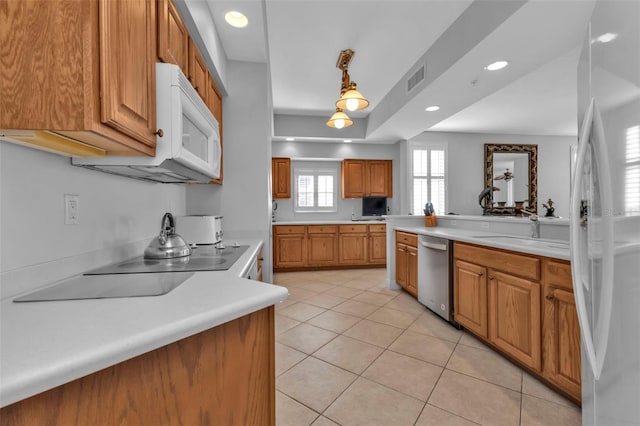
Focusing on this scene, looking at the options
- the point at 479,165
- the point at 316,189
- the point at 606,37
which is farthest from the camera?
the point at 316,189

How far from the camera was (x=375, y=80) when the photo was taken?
354cm

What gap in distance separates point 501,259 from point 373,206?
3.66m

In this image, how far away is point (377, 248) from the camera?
5.09m

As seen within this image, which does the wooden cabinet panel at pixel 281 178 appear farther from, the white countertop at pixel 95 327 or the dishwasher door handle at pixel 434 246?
the white countertop at pixel 95 327

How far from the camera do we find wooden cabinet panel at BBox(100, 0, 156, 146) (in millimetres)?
798

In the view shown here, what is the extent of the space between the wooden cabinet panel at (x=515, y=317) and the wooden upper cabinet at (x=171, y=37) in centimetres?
247

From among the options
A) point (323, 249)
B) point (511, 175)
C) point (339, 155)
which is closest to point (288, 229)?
point (323, 249)

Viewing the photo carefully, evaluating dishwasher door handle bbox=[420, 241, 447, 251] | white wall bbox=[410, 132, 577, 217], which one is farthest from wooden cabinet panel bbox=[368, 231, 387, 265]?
dishwasher door handle bbox=[420, 241, 447, 251]

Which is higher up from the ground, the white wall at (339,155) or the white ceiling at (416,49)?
the white ceiling at (416,49)

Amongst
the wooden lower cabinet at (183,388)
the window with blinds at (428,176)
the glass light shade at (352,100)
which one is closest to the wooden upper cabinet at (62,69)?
the wooden lower cabinet at (183,388)

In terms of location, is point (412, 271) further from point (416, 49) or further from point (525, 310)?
point (416, 49)

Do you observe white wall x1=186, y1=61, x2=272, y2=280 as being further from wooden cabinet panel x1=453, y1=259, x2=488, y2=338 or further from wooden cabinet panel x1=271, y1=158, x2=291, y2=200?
wooden cabinet panel x1=271, y1=158, x2=291, y2=200

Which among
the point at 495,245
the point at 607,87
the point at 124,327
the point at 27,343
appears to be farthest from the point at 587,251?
the point at 27,343

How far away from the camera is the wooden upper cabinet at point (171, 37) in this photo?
1251mm
